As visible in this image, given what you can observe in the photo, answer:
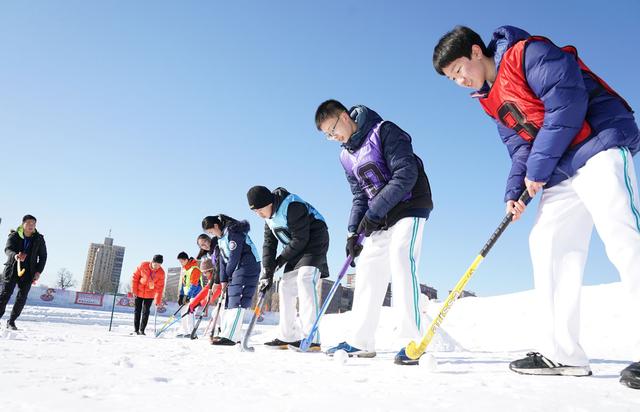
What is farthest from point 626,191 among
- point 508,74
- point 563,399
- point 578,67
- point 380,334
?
point 380,334

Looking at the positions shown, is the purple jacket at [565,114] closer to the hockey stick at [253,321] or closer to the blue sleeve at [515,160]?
the blue sleeve at [515,160]

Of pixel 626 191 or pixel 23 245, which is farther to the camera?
pixel 23 245

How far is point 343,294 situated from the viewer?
78.0 meters

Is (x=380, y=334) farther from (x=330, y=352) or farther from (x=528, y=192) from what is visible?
(x=528, y=192)

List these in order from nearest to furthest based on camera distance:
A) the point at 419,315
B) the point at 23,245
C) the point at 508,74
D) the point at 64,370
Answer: the point at 64,370 → the point at 508,74 → the point at 419,315 → the point at 23,245

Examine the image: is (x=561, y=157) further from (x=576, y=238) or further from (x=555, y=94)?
(x=576, y=238)

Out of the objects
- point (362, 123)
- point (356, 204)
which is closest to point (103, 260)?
point (356, 204)

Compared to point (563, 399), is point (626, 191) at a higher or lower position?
higher

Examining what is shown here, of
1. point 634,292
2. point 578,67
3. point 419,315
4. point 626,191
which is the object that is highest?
point 578,67

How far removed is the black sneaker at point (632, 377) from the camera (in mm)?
2066

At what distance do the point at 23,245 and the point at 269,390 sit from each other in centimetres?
769

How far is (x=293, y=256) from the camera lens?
211 inches

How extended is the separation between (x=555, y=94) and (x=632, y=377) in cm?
155

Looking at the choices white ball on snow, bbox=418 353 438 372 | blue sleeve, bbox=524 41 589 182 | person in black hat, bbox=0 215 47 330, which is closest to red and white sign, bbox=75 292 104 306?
person in black hat, bbox=0 215 47 330
